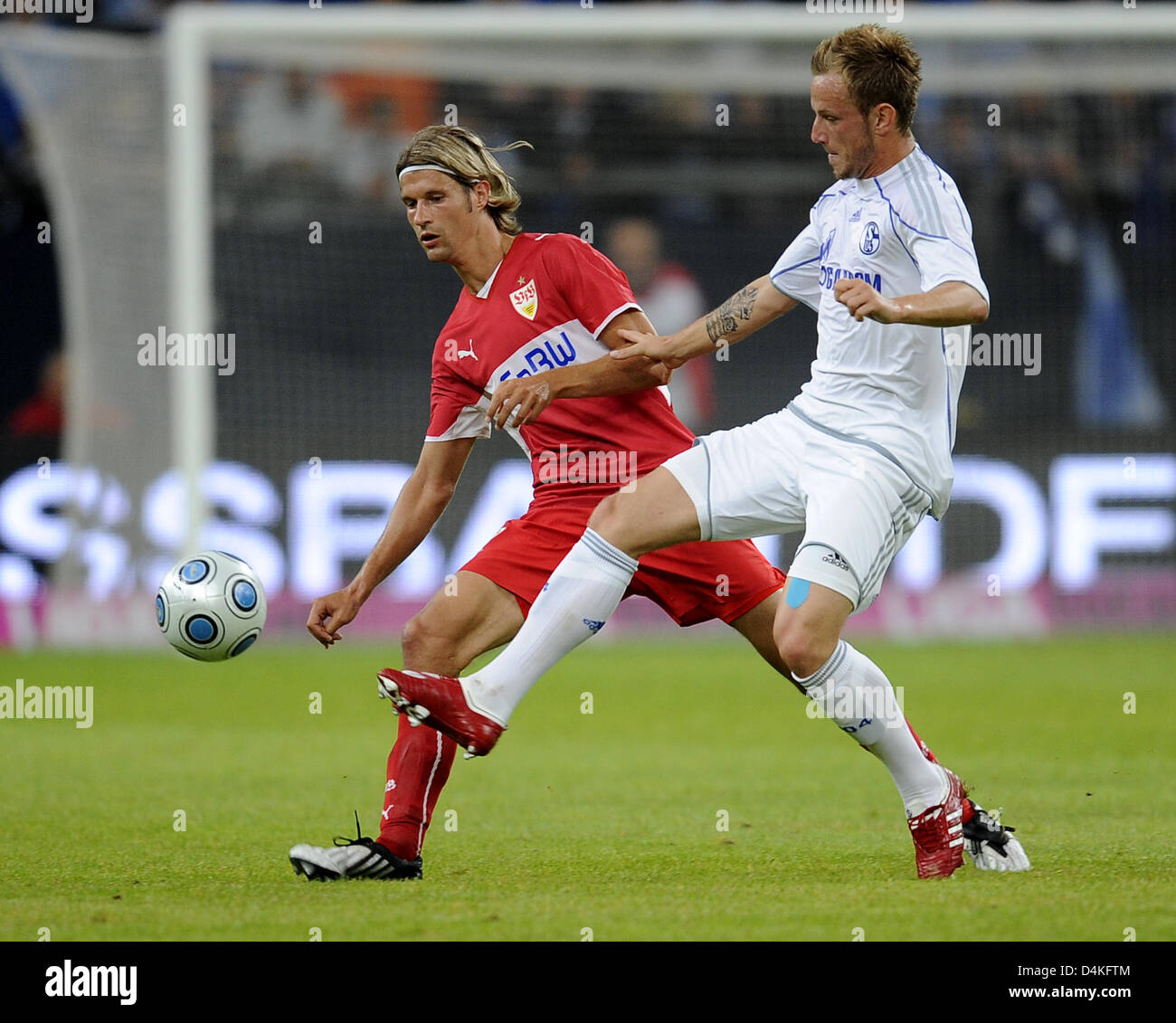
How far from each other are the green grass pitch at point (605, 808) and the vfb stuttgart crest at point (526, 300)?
5.44 feet

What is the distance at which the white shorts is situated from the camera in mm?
4758

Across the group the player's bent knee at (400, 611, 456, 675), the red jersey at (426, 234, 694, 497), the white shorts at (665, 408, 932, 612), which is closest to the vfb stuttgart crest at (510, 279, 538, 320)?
the red jersey at (426, 234, 694, 497)

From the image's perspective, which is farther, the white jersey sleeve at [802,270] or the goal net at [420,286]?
the goal net at [420,286]

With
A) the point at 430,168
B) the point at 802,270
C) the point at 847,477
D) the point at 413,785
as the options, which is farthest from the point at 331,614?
the point at 802,270

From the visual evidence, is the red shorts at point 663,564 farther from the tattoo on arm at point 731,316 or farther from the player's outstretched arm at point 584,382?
the tattoo on arm at point 731,316

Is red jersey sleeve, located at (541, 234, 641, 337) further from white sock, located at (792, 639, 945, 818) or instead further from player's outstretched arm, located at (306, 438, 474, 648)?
white sock, located at (792, 639, 945, 818)

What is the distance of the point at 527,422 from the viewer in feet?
16.7

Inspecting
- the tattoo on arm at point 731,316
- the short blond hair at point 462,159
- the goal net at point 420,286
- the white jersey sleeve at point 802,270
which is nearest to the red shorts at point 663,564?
the tattoo on arm at point 731,316

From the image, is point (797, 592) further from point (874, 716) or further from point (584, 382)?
point (584, 382)

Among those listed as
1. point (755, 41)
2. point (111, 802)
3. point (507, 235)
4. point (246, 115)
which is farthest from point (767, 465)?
point (246, 115)

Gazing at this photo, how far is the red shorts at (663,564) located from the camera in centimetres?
524

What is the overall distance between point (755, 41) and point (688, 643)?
4624mm

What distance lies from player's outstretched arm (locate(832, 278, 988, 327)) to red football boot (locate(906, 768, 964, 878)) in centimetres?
137

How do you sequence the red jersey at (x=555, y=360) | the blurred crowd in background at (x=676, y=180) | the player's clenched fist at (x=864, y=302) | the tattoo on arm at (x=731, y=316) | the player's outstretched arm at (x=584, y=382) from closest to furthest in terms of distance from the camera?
the player's clenched fist at (x=864, y=302), the player's outstretched arm at (x=584, y=382), the tattoo on arm at (x=731, y=316), the red jersey at (x=555, y=360), the blurred crowd in background at (x=676, y=180)
